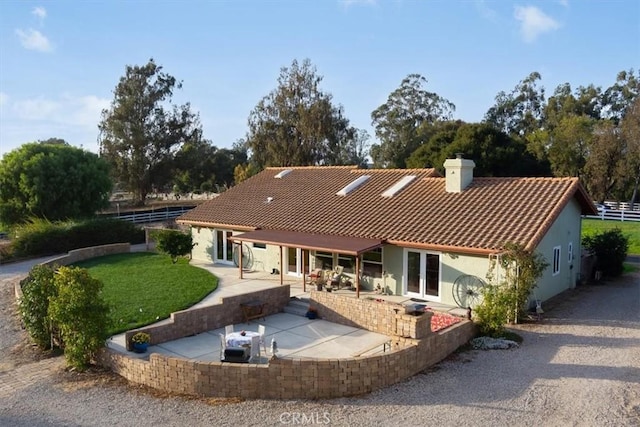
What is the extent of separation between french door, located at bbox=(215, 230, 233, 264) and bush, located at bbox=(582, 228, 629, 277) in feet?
54.4

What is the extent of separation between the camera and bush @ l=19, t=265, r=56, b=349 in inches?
559

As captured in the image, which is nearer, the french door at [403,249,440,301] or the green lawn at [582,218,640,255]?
the french door at [403,249,440,301]

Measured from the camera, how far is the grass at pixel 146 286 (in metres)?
16.0

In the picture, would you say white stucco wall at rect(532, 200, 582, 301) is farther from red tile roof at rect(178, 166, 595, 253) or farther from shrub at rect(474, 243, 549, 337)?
shrub at rect(474, 243, 549, 337)

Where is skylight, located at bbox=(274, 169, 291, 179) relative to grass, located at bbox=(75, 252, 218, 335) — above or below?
above

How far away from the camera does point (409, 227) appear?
60.1 ft

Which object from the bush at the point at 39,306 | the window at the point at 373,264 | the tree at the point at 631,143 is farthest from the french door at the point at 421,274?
the tree at the point at 631,143

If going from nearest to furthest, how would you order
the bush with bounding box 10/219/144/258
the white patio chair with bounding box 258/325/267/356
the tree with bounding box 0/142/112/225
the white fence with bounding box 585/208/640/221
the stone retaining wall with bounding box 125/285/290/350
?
the white patio chair with bounding box 258/325/267/356 < the stone retaining wall with bounding box 125/285/290/350 < the bush with bounding box 10/219/144/258 < the tree with bounding box 0/142/112/225 < the white fence with bounding box 585/208/640/221

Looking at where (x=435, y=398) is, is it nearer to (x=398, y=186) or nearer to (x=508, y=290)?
(x=508, y=290)

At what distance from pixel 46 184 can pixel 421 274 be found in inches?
1254

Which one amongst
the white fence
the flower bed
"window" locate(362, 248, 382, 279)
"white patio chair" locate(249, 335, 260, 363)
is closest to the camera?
"white patio chair" locate(249, 335, 260, 363)

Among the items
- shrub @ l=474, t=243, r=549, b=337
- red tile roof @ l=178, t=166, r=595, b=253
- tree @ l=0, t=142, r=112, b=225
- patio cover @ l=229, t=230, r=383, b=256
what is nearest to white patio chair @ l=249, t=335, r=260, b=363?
patio cover @ l=229, t=230, r=383, b=256

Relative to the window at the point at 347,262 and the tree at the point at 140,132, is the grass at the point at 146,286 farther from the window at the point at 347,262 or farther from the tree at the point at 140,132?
the tree at the point at 140,132

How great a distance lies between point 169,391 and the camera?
10625 mm
